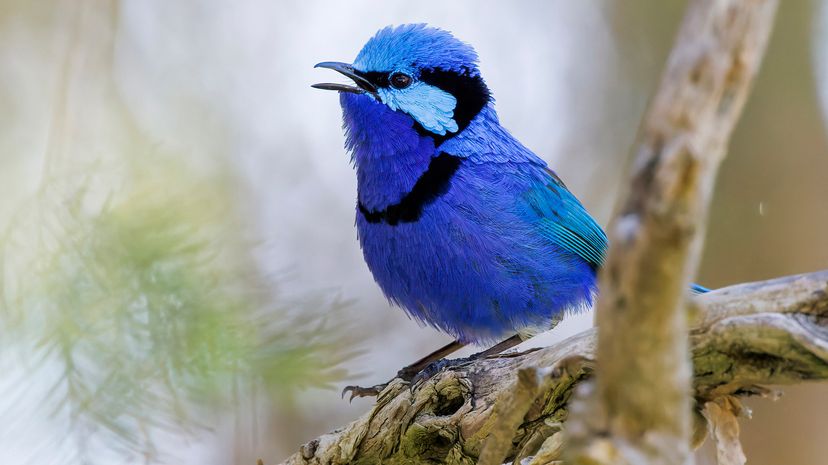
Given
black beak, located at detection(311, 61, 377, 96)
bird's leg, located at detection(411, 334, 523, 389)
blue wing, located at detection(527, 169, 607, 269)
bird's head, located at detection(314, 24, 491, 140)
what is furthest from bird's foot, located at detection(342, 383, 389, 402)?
black beak, located at detection(311, 61, 377, 96)

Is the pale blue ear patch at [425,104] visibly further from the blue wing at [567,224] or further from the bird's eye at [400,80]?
the blue wing at [567,224]

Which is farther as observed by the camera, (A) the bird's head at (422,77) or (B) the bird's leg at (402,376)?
(A) the bird's head at (422,77)

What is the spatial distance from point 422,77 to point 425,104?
0.44ft

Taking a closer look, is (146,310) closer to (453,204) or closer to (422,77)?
(453,204)

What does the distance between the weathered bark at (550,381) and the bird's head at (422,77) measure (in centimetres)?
108

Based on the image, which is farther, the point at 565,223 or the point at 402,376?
the point at 565,223

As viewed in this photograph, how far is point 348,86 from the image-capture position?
3.68 metres

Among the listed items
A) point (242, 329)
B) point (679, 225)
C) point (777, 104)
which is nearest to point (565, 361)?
point (679, 225)

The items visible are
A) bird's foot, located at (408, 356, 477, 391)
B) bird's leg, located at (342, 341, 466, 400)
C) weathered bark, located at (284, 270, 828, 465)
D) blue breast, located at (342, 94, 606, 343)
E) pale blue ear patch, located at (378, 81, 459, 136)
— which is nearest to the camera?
weathered bark, located at (284, 270, 828, 465)

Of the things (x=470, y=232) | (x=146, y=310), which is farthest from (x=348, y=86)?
(x=146, y=310)

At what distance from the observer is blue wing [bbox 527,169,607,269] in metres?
3.56

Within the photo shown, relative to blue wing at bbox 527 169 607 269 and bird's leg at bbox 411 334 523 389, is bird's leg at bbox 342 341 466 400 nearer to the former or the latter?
bird's leg at bbox 411 334 523 389

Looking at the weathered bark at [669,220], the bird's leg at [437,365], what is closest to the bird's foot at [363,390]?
the bird's leg at [437,365]

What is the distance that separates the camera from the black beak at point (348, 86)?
3678 mm
